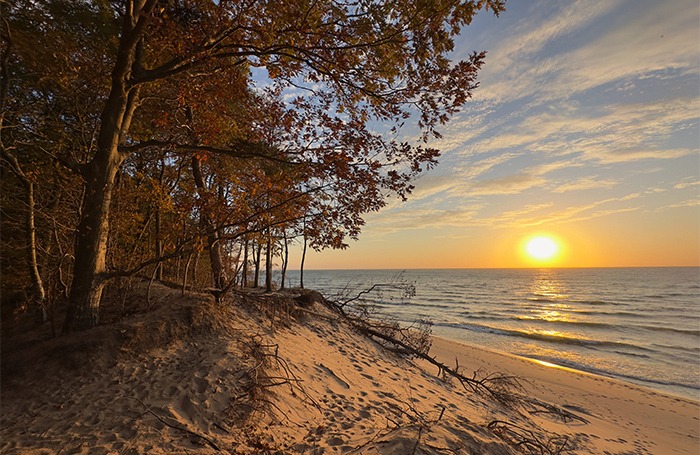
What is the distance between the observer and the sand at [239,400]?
3.67 metres

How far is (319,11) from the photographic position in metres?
4.68

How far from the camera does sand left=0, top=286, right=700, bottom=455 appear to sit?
3670mm

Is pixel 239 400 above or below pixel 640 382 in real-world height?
above

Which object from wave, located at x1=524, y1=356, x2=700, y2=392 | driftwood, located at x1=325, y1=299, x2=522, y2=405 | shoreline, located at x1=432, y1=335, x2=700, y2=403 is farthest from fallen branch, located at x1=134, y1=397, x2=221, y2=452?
wave, located at x1=524, y1=356, x2=700, y2=392

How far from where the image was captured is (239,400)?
14.4 feet

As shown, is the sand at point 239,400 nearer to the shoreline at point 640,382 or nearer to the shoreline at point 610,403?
the shoreline at point 610,403

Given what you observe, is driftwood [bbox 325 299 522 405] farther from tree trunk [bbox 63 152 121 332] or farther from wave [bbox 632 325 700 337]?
wave [bbox 632 325 700 337]

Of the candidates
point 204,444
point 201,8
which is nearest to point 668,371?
point 204,444

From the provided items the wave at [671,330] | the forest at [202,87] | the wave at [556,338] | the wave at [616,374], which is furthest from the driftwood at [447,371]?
the wave at [671,330]

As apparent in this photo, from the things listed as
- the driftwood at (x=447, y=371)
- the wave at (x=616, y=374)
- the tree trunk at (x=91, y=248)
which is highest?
the tree trunk at (x=91, y=248)

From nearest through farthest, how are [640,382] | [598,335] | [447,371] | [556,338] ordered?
[447,371] < [640,382] < [556,338] < [598,335]

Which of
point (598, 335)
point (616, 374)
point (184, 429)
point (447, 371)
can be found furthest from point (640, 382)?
point (184, 429)

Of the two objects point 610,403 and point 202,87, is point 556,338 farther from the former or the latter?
point 202,87

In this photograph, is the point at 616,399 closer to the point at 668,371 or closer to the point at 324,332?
the point at 668,371
